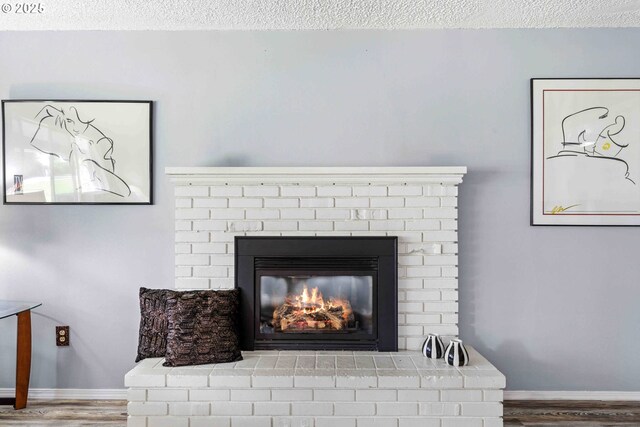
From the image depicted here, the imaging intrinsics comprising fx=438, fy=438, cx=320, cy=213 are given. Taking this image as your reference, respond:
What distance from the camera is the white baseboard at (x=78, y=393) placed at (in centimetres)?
271

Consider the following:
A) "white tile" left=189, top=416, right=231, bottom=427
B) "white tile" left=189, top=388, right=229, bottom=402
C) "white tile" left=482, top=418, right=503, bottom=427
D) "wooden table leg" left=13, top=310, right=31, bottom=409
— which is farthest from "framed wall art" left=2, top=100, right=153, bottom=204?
"white tile" left=482, top=418, right=503, bottom=427

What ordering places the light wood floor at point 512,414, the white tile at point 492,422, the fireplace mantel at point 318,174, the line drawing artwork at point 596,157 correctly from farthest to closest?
the line drawing artwork at point 596,157
the fireplace mantel at point 318,174
the light wood floor at point 512,414
the white tile at point 492,422

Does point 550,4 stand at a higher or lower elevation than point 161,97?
higher

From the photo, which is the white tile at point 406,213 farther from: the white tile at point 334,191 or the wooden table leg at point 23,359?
the wooden table leg at point 23,359

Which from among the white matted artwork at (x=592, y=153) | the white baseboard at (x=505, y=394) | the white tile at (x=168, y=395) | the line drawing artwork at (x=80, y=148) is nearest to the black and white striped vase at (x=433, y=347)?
the white baseboard at (x=505, y=394)

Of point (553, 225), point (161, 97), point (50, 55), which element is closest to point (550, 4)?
point (553, 225)

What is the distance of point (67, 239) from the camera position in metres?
2.72

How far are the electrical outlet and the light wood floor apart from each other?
0.35 m

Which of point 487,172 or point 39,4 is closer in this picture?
point 39,4

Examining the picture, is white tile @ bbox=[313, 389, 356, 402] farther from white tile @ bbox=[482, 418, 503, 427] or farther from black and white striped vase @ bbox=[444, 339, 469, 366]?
white tile @ bbox=[482, 418, 503, 427]

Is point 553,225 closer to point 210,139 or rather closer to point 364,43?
point 364,43

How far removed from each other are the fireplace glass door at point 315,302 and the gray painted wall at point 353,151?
24.4 inches

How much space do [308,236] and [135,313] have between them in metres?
1.18

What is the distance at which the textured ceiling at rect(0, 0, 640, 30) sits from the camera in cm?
242
